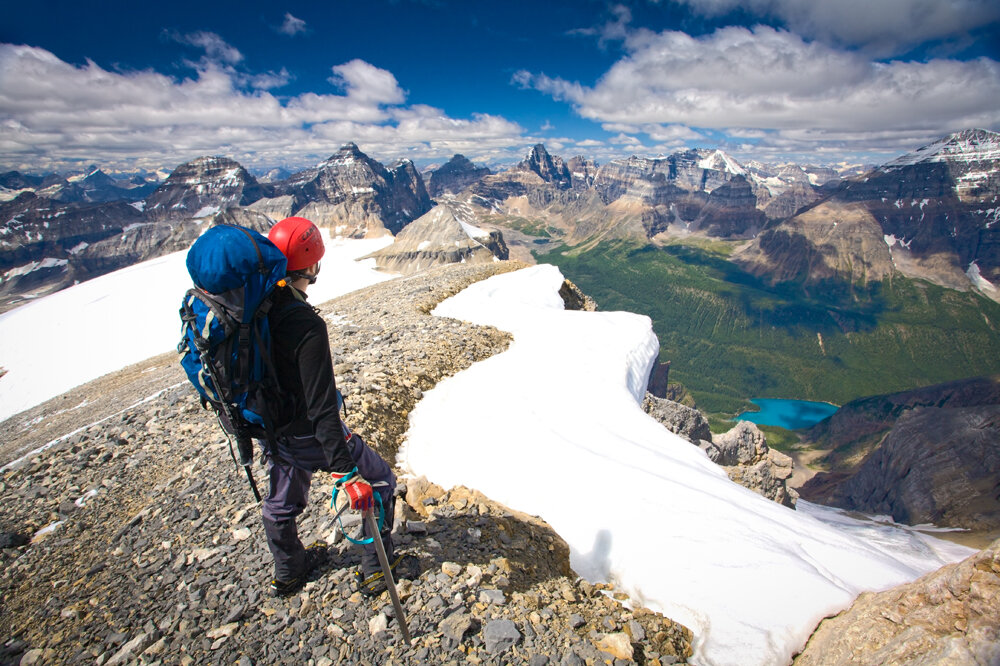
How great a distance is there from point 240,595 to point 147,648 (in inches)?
35.2

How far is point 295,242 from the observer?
15.4ft

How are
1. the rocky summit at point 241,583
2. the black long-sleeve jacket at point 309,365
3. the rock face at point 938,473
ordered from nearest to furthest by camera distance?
the black long-sleeve jacket at point 309,365, the rocky summit at point 241,583, the rock face at point 938,473

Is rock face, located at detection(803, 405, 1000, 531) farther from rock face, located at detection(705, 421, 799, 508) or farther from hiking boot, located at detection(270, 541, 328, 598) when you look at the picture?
hiking boot, located at detection(270, 541, 328, 598)

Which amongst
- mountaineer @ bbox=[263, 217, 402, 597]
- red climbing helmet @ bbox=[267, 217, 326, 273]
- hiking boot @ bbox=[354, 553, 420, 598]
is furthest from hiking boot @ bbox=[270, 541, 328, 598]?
red climbing helmet @ bbox=[267, 217, 326, 273]

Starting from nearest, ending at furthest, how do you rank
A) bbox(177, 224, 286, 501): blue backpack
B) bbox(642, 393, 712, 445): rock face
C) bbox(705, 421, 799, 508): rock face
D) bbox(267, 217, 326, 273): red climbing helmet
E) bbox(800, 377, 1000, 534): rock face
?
bbox(177, 224, 286, 501): blue backpack < bbox(267, 217, 326, 273): red climbing helmet < bbox(642, 393, 712, 445): rock face < bbox(705, 421, 799, 508): rock face < bbox(800, 377, 1000, 534): rock face

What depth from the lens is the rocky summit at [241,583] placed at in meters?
4.50

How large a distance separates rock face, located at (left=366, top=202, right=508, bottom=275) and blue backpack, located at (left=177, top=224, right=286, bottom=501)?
127 meters

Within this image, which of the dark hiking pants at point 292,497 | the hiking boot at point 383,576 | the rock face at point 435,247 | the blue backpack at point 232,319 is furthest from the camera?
the rock face at point 435,247

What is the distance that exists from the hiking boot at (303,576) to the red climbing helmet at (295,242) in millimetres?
3601

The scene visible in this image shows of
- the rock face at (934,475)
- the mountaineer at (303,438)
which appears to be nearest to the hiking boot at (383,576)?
the mountaineer at (303,438)

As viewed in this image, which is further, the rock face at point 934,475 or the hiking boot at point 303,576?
the rock face at point 934,475

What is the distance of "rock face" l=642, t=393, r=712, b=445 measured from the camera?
24.5 metres

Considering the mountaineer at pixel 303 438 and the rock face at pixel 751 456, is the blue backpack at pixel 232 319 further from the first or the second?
the rock face at pixel 751 456

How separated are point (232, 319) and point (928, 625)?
25.8 feet
